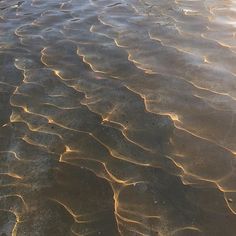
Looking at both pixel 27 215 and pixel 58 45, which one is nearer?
pixel 27 215

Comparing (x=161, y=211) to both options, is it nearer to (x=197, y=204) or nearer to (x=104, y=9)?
(x=197, y=204)

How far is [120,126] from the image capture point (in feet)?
14.7

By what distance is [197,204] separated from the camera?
3.51m

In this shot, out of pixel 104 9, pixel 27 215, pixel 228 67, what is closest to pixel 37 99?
pixel 27 215

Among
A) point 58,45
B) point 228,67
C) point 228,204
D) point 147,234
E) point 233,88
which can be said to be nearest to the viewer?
point 147,234

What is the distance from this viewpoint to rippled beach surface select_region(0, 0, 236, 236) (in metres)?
3.49

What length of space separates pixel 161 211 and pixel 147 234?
257 mm

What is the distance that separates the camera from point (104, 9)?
770cm

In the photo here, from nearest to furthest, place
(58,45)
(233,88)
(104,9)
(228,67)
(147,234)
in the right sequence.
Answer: (147,234)
(233,88)
(228,67)
(58,45)
(104,9)

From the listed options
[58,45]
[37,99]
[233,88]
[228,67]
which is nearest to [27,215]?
[37,99]

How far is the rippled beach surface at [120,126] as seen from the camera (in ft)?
11.5

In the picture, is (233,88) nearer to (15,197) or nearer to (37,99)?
(37,99)

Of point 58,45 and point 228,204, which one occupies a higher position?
point 228,204

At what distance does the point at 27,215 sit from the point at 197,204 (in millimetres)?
1287
